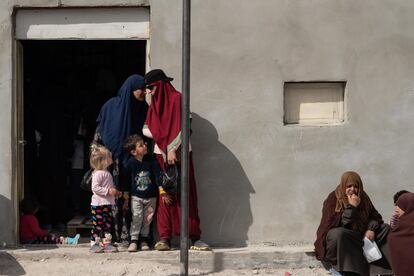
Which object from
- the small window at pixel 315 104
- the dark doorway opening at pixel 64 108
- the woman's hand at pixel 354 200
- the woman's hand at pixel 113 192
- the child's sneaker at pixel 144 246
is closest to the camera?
the woman's hand at pixel 354 200

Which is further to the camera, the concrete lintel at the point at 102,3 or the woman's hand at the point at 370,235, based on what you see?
the concrete lintel at the point at 102,3

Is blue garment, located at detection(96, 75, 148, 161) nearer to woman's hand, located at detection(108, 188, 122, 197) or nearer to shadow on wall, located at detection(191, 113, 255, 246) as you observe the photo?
woman's hand, located at detection(108, 188, 122, 197)

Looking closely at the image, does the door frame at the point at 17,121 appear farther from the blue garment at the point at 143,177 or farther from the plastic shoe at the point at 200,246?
the plastic shoe at the point at 200,246

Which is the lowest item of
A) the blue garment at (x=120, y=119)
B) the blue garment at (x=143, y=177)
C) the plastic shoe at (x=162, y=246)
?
the plastic shoe at (x=162, y=246)

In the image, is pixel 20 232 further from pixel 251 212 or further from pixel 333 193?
pixel 333 193

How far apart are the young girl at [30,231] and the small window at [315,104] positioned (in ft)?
8.30

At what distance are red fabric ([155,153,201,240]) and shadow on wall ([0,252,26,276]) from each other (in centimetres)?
136

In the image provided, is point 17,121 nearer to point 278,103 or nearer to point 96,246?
point 96,246

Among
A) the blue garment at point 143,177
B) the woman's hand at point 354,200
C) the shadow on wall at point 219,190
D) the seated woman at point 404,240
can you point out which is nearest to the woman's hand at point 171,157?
the blue garment at point 143,177

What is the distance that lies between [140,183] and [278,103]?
1568 millimetres

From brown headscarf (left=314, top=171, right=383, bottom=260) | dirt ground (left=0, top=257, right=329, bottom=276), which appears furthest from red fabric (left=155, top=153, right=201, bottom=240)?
brown headscarf (left=314, top=171, right=383, bottom=260)

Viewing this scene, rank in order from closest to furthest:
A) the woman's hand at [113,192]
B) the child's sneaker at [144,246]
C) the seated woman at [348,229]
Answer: the seated woman at [348,229] < the woman's hand at [113,192] < the child's sneaker at [144,246]

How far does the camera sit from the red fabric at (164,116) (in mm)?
7191

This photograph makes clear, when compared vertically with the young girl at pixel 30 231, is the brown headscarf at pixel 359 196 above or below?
above
